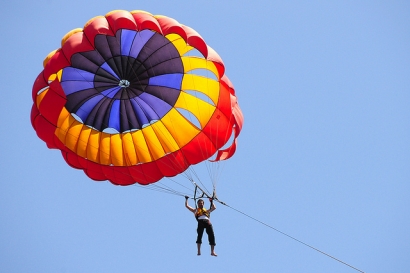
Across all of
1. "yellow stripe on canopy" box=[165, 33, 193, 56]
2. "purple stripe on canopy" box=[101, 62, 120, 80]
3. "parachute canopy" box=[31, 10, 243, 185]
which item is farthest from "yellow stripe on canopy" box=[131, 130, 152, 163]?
"yellow stripe on canopy" box=[165, 33, 193, 56]

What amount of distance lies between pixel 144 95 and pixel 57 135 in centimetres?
228

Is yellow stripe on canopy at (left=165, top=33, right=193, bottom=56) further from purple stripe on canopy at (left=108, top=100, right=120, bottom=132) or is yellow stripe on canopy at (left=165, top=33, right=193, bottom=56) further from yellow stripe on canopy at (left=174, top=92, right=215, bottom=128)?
purple stripe on canopy at (left=108, top=100, right=120, bottom=132)

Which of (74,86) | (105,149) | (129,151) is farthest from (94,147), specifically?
(74,86)

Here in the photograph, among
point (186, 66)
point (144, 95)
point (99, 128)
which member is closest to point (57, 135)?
point (99, 128)

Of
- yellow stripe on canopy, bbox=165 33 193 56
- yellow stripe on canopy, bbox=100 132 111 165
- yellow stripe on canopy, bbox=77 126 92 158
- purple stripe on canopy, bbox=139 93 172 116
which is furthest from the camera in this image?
purple stripe on canopy, bbox=139 93 172 116

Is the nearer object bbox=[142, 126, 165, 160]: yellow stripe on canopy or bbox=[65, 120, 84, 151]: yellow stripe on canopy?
bbox=[65, 120, 84, 151]: yellow stripe on canopy

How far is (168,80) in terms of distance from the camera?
16.8 metres

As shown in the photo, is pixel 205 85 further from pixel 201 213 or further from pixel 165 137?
pixel 201 213

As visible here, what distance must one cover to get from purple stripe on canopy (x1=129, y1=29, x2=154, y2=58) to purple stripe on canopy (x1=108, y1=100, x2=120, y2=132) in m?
1.45

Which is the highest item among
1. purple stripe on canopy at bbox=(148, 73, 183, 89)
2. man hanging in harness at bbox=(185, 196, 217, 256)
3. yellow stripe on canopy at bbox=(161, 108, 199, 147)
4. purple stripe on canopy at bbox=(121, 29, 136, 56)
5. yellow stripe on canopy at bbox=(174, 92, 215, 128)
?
purple stripe on canopy at bbox=(121, 29, 136, 56)

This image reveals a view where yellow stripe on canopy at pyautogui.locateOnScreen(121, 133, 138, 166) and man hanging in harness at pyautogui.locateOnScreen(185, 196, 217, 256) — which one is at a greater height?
yellow stripe on canopy at pyautogui.locateOnScreen(121, 133, 138, 166)

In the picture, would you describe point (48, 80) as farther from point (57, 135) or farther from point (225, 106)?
point (225, 106)

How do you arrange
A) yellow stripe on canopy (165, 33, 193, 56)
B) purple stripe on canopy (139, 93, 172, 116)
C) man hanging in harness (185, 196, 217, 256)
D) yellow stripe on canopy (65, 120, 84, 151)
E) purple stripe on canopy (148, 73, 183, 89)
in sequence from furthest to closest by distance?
1. purple stripe on canopy (139, 93, 172, 116)
2. purple stripe on canopy (148, 73, 183, 89)
3. yellow stripe on canopy (65, 120, 84, 151)
4. yellow stripe on canopy (165, 33, 193, 56)
5. man hanging in harness (185, 196, 217, 256)

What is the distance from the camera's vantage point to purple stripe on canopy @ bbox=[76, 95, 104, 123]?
16.7 m
